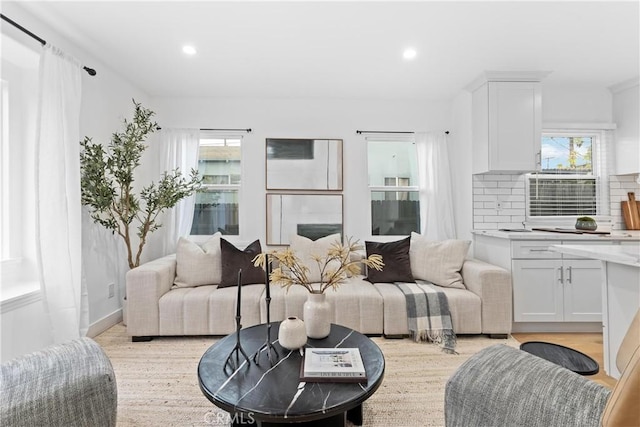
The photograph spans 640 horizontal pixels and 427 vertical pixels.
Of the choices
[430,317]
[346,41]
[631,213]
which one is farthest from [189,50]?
[631,213]

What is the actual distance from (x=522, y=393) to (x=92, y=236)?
324 cm

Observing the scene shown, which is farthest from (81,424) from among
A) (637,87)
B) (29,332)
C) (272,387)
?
(637,87)

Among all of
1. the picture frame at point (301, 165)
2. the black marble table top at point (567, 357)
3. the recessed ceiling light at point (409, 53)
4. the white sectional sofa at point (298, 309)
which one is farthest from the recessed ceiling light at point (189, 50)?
the black marble table top at point (567, 357)

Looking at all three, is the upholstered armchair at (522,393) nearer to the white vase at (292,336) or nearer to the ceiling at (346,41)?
the white vase at (292,336)

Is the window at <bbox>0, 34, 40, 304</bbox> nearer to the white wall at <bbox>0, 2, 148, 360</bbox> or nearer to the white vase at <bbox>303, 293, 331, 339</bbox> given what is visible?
the white wall at <bbox>0, 2, 148, 360</bbox>

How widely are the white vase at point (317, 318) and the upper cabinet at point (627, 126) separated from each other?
396 cm

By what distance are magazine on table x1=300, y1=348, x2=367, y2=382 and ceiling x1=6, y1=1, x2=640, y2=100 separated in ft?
7.11

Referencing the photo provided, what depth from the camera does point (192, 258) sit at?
300 centimetres

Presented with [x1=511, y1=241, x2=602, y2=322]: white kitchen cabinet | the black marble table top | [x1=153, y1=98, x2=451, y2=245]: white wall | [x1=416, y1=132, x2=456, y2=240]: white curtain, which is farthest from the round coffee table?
[x1=416, y1=132, x2=456, y2=240]: white curtain

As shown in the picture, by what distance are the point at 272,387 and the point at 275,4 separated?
2268 millimetres

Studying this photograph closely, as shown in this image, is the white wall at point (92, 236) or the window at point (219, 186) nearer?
the white wall at point (92, 236)

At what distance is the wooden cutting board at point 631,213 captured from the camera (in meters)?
3.52

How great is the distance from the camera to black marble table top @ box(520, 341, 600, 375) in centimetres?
126

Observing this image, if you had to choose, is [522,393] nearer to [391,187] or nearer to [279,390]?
[279,390]
